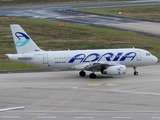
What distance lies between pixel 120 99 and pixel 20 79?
51.6 ft

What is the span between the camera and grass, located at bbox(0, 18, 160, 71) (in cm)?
7922

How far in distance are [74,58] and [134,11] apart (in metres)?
83.9

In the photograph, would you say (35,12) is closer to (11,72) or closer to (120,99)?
(11,72)

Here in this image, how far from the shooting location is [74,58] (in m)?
54.3

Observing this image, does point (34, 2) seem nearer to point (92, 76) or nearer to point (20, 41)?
point (20, 41)

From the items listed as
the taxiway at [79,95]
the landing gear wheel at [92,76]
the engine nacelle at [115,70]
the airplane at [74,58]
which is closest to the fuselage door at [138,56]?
the airplane at [74,58]

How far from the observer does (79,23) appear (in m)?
111

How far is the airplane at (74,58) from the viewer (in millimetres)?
53375

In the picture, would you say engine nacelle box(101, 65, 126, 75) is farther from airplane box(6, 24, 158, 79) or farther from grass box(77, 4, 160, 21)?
grass box(77, 4, 160, 21)

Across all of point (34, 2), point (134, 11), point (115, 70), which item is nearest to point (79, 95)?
point (115, 70)

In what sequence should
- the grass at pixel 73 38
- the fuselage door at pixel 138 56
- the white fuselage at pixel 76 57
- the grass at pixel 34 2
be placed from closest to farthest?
Result: 1. the white fuselage at pixel 76 57
2. the fuselage door at pixel 138 56
3. the grass at pixel 73 38
4. the grass at pixel 34 2

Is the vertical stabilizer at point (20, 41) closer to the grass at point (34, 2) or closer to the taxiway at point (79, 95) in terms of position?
the taxiway at point (79, 95)

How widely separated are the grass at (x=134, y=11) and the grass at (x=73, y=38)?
80.1ft

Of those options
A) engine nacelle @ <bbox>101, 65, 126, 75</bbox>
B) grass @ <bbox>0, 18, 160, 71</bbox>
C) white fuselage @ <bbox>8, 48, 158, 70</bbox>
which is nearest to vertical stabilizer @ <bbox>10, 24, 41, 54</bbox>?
white fuselage @ <bbox>8, 48, 158, 70</bbox>
